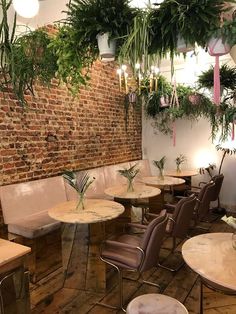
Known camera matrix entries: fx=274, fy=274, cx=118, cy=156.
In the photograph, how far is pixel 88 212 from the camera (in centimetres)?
282

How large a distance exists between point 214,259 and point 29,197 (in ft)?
8.42

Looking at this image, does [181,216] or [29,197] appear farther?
[29,197]

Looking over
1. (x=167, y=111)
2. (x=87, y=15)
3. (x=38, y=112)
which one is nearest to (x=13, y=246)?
(x=87, y=15)

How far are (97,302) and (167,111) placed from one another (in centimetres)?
429

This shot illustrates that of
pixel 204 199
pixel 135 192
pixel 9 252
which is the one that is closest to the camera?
pixel 9 252

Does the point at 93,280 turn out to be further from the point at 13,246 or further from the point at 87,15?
the point at 87,15

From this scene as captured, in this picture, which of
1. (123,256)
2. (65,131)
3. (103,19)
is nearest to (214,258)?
(123,256)

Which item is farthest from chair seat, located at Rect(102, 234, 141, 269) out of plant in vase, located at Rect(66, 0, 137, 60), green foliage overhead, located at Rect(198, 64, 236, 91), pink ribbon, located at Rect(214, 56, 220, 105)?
green foliage overhead, located at Rect(198, 64, 236, 91)

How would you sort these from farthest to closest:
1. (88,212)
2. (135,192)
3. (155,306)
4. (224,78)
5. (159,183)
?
(224,78)
(159,183)
(135,192)
(88,212)
(155,306)

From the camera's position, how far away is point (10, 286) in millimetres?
1864

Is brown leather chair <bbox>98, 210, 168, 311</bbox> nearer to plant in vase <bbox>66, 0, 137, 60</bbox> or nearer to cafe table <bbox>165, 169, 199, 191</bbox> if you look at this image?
plant in vase <bbox>66, 0, 137, 60</bbox>

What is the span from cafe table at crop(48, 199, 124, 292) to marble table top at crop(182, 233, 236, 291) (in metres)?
0.97

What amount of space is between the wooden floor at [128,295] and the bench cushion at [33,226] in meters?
0.51

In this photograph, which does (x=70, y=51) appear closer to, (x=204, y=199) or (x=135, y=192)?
(x=135, y=192)
